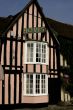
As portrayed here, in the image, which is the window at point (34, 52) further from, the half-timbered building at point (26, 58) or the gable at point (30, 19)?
the gable at point (30, 19)

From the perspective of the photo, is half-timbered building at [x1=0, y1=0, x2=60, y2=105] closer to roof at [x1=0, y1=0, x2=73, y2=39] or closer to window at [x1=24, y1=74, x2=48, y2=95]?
window at [x1=24, y1=74, x2=48, y2=95]

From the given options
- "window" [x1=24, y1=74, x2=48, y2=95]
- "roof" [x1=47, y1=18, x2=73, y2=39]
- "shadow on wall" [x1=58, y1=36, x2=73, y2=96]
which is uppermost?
"roof" [x1=47, y1=18, x2=73, y2=39]

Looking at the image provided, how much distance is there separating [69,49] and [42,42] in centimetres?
464

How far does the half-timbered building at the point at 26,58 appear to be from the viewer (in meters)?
26.9

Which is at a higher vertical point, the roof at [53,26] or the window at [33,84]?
the roof at [53,26]

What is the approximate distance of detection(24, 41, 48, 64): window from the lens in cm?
2793

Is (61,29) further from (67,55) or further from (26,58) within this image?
(26,58)

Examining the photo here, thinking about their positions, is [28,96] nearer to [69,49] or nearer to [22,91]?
[22,91]

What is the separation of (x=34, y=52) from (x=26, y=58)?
0.78 metres

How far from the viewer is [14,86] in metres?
27.1

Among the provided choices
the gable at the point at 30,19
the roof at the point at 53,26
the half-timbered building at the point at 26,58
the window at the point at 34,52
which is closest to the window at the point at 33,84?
the half-timbered building at the point at 26,58

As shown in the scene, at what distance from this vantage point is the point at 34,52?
2794cm

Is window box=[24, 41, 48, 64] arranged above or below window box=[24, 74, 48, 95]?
above

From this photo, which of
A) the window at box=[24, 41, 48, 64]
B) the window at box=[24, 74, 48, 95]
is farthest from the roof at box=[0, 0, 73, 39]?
the window at box=[24, 74, 48, 95]
